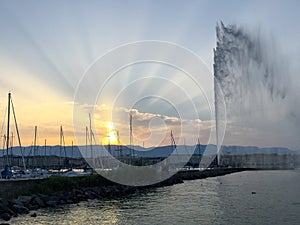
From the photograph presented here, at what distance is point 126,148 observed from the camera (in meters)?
84.0

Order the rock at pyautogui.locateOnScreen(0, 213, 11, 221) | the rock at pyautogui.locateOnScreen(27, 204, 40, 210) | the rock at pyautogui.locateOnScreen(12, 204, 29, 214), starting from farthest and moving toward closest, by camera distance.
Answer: the rock at pyautogui.locateOnScreen(27, 204, 40, 210) → the rock at pyautogui.locateOnScreen(12, 204, 29, 214) → the rock at pyautogui.locateOnScreen(0, 213, 11, 221)

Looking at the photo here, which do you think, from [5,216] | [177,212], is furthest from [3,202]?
[177,212]

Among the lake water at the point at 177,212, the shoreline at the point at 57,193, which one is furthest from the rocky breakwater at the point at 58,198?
the lake water at the point at 177,212

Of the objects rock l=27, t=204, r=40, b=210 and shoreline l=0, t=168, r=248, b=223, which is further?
rock l=27, t=204, r=40, b=210

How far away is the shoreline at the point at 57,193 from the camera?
111 feet

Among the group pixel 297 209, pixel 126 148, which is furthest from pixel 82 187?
pixel 126 148

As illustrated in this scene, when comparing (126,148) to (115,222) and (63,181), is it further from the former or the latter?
(115,222)

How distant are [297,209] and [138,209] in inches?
573

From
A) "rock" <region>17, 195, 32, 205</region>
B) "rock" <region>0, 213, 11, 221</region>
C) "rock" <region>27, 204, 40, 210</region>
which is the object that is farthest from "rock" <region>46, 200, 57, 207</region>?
"rock" <region>0, 213, 11, 221</region>

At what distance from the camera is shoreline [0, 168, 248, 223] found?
33.9 m

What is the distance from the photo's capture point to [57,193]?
139ft

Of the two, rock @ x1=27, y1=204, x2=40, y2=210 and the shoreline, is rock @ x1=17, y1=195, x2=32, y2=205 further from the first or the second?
rock @ x1=27, y1=204, x2=40, y2=210

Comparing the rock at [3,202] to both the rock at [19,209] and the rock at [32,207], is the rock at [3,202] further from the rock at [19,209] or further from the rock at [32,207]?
the rock at [32,207]

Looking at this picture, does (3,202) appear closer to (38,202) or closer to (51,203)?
(38,202)
